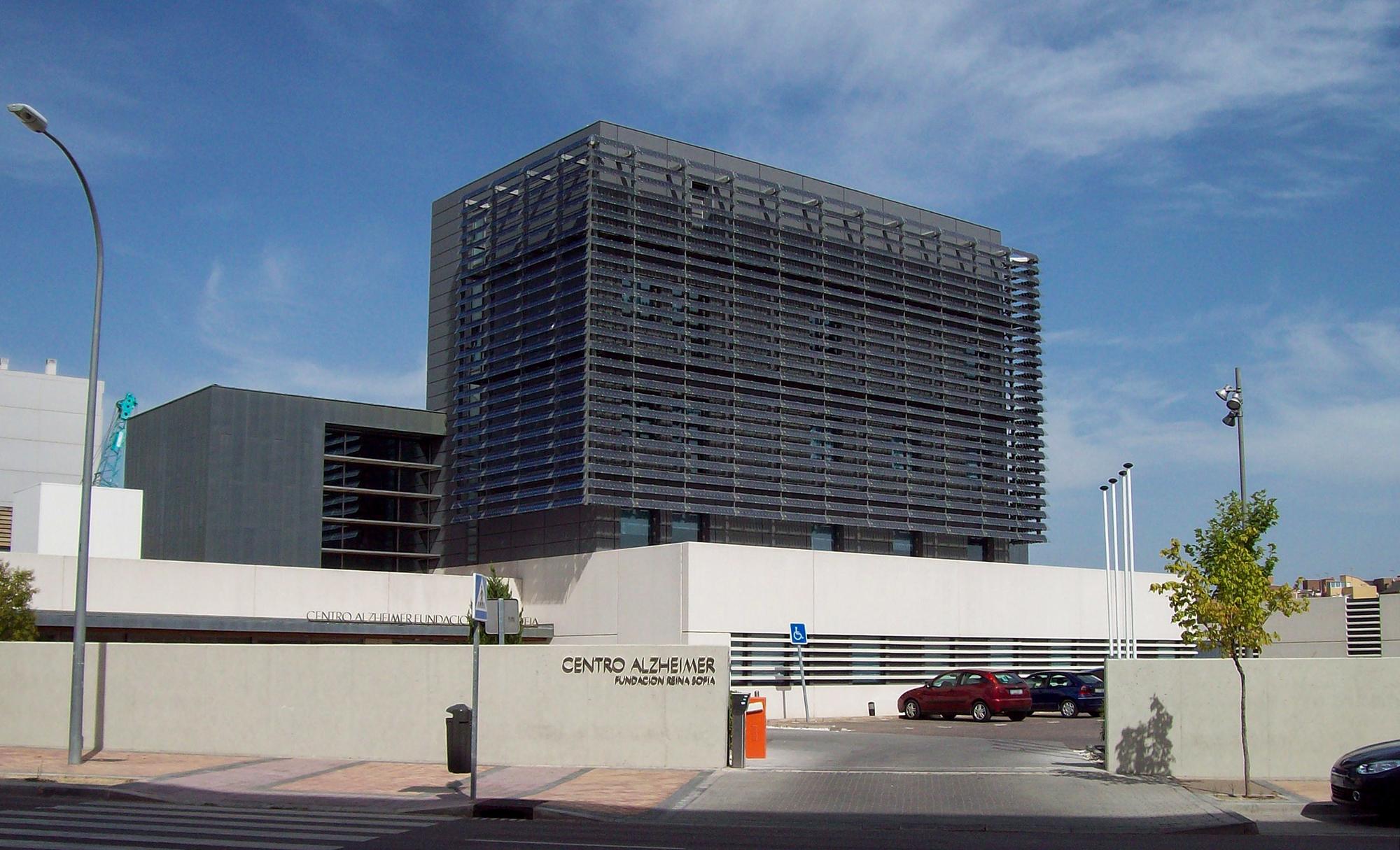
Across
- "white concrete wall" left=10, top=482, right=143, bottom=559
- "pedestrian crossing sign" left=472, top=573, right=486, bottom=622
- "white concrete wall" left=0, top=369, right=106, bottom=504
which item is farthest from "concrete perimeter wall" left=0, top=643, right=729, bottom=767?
"white concrete wall" left=0, top=369, right=106, bottom=504

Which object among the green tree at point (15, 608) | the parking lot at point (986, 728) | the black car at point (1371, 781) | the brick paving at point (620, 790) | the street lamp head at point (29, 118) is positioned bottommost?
the parking lot at point (986, 728)

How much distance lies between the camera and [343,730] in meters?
23.3

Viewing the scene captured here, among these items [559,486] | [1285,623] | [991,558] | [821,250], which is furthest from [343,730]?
[1285,623]

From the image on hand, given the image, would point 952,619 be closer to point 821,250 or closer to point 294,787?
point 821,250

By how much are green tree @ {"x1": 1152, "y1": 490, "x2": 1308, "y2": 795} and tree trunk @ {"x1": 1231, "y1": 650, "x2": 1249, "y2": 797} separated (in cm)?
3

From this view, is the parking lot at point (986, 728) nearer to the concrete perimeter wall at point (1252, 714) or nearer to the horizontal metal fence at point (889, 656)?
the horizontal metal fence at point (889, 656)

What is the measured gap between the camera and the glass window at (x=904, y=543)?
52.2 m

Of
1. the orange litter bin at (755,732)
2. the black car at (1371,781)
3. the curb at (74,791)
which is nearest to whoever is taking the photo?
the black car at (1371,781)

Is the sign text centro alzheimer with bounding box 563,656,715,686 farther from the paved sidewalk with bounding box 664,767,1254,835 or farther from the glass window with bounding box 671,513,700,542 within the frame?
the glass window with bounding box 671,513,700,542

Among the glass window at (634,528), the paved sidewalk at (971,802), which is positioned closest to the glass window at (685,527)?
the glass window at (634,528)

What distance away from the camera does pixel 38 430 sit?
291 ft

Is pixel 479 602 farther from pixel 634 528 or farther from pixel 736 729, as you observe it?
pixel 634 528

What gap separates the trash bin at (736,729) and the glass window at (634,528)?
21560 millimetres

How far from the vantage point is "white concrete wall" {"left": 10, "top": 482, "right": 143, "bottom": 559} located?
43.6m
